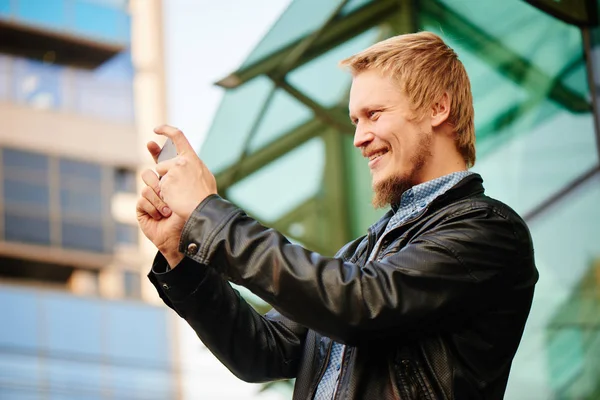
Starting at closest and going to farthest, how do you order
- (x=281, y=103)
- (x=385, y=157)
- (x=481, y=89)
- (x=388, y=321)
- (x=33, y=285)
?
(x=388, y=321), (x=385, y=157), (x=481, y=89), (x=281, y=103), (x=33, y=285)

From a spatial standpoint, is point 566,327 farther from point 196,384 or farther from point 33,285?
point 33,285

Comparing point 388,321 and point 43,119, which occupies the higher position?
point 388,321

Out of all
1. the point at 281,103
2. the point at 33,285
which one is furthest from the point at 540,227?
the point at 33,285

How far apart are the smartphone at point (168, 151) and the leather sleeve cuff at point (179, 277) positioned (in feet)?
0.65

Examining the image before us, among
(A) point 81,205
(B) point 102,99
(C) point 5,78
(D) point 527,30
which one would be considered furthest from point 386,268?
(B) point 102,99

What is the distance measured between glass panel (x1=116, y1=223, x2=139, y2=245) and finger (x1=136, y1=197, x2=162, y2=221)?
104 ft

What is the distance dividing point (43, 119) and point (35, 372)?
33.6 feet

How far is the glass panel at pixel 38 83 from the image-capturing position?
114 feet

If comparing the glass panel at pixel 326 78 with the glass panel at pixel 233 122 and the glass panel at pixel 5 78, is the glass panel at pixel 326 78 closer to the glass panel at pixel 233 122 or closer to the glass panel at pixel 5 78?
the glass panel at pixel 233 122

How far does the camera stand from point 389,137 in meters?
2.33

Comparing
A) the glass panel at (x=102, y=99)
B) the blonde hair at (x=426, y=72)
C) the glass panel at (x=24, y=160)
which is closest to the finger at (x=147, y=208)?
the blonde hair at (x=426, y=72)

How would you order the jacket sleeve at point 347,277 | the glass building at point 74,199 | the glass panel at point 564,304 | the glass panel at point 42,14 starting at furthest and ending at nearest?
1. the glass panel at point 42,14
2. the glass building at point 74,199
3. the glass panel at point 564,304
4. the jacket sleeve at point 347,277

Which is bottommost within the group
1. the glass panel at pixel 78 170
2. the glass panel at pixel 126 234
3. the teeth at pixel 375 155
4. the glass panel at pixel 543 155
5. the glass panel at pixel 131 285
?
the glass panel at pixel 131 285

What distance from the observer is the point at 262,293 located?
2.07 meters
